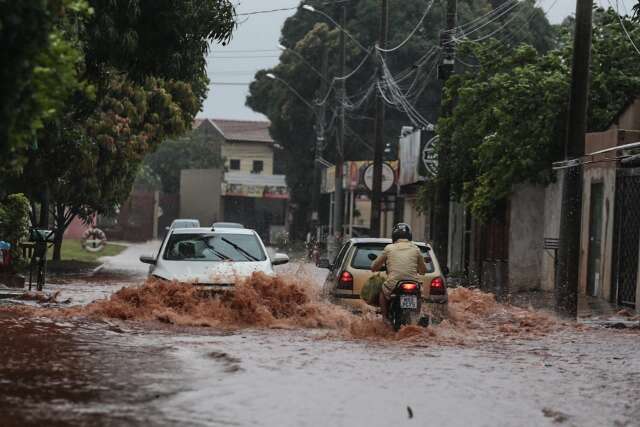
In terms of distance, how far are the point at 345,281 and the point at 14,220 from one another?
8.84 metres

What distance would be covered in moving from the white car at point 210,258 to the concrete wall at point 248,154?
268ft

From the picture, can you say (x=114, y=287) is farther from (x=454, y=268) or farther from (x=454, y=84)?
(x=454, y=268)

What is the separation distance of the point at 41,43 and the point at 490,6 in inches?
2284

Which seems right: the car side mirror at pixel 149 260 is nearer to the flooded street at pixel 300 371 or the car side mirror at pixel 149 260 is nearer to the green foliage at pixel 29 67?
the flooded street at pixel 300 371

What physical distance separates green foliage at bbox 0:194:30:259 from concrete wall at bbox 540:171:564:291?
470 inches

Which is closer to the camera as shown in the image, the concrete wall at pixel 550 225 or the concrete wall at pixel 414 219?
the concrete wall at pixel 550 225

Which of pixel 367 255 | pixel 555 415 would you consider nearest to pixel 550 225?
pixel 367 255

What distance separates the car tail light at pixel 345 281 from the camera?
1653cm

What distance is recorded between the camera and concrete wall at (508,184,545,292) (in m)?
29.6

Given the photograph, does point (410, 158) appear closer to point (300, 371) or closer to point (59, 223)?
point (59, 223)

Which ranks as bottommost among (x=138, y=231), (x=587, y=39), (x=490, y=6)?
(x=138, y=231)

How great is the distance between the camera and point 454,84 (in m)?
28.7

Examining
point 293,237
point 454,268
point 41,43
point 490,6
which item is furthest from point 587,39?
point 293,237

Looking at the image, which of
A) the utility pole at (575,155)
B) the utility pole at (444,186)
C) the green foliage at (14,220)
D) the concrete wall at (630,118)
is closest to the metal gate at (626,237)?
the concrete wall at (630,118)
